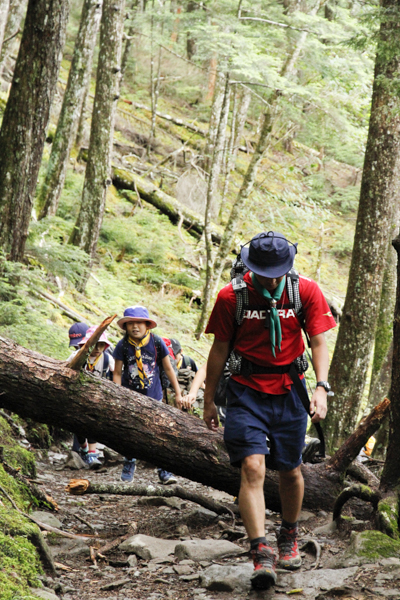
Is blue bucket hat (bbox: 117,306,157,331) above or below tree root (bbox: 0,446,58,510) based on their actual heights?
above

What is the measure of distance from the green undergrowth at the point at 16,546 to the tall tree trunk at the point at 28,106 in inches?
179

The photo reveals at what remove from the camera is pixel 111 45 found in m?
14.0

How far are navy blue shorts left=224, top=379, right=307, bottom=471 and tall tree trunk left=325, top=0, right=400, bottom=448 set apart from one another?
462 centimetres

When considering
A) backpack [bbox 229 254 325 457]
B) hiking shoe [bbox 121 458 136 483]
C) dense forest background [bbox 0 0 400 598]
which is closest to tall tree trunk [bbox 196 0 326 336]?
dense forest background [bbox 0 0 400 598]

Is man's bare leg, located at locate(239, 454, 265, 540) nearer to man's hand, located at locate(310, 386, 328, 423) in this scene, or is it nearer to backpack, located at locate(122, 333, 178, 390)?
man's hand, located at locate(310, 386, 328, 423)

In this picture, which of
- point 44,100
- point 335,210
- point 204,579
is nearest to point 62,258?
point 44,100

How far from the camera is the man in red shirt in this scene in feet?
13.0

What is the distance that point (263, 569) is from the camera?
11.5 ft

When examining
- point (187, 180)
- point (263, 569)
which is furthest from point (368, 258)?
point (187, 180)

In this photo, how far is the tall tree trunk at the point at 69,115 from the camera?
49.7 ft

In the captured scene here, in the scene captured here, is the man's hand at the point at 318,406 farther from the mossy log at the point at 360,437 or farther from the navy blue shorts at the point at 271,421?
the mossy log at the point at 360,437

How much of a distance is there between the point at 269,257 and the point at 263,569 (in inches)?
80.6

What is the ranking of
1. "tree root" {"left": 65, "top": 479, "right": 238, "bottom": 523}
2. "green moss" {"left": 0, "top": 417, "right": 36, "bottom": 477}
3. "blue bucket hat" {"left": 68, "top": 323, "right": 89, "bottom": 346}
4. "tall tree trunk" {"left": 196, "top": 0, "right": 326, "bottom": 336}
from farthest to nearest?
"tall tree trunk" {"left": 196, "top": 0, "right": 326, "bottom": 336}, "blue bucket hat" {"left": 68, "top": 323, "right": 89, "bottom": 346}, "tree root" {"left": 65, "top": 479, "right": 238, "bottom": 523}, "green moss" {"left": 0, "top": 417, "right": 36, "bottom": 477}

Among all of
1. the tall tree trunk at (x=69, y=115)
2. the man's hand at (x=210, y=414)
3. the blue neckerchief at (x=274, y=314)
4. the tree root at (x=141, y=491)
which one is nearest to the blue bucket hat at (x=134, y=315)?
the tree root at (x=141, y=491)
